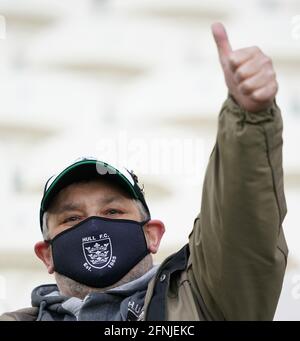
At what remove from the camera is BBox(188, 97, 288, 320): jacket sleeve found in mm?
1099

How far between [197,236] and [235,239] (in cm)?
14

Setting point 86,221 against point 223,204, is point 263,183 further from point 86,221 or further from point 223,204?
point 86,221

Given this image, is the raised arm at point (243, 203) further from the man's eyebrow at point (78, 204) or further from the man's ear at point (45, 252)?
the man's ear at point (45, 252)

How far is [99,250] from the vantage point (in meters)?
1.45

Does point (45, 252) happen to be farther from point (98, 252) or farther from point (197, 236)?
point (197, 236)

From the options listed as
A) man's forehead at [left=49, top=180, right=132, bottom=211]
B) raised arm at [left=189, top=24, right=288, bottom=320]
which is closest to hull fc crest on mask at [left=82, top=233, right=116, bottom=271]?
man's forehead at [left=49, top=180, right=132, bottom=211]

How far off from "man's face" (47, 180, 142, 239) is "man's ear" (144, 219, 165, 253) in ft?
0.12

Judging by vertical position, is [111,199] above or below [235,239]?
above
